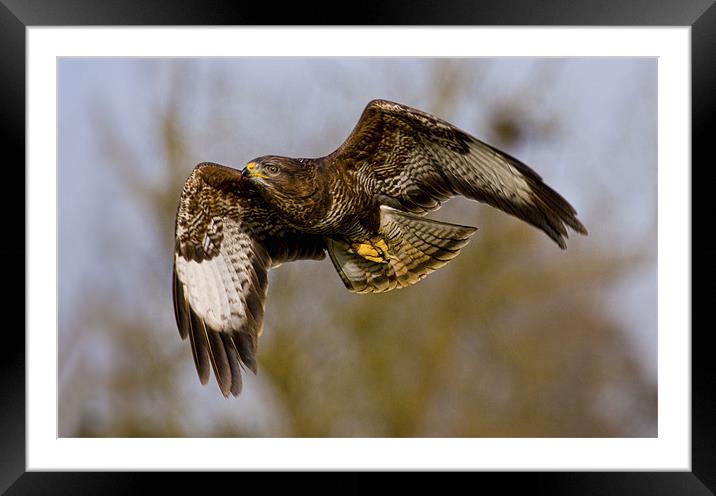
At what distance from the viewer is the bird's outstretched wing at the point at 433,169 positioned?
8.58 feet

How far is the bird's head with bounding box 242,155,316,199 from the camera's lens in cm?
261

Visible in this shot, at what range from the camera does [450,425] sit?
5156 millimetres

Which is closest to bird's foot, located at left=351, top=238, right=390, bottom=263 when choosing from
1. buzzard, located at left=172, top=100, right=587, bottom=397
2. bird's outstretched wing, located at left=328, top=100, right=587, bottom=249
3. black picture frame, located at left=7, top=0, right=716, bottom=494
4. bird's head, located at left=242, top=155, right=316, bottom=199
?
buzzard, located at left=172, top=100, right=587, bottom=397

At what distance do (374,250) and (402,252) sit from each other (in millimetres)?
108

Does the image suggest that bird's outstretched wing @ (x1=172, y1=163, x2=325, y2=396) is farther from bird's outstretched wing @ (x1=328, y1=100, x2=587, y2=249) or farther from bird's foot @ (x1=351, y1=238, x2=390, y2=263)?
bird's outstretched wing @ (x1=328, y1=100, x2=587, y2=249)

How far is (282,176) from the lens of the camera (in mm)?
2621
